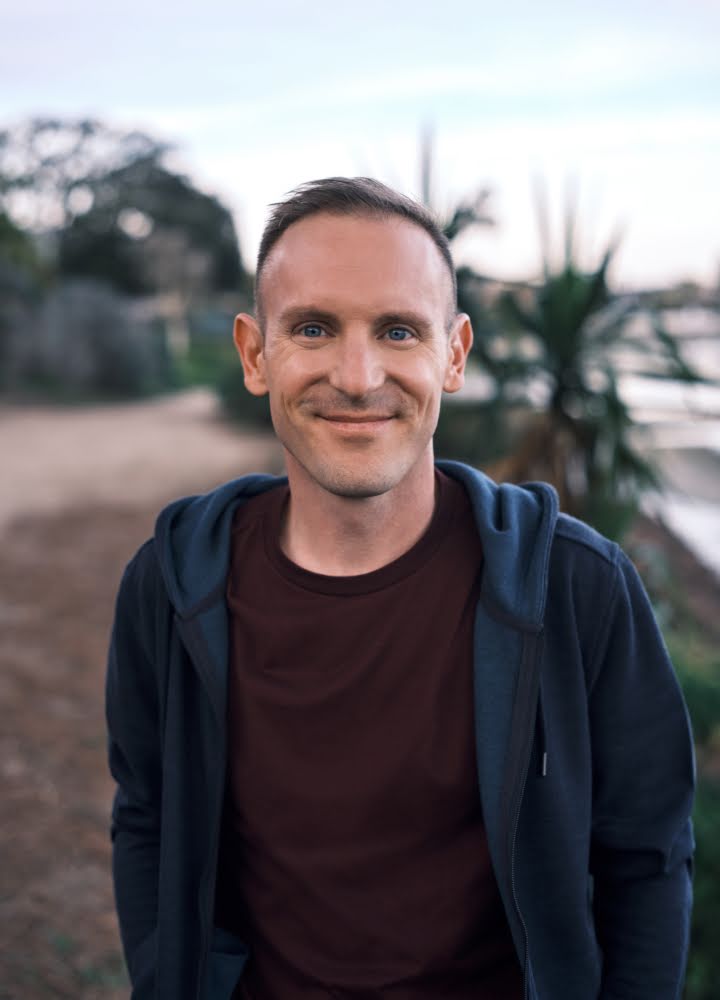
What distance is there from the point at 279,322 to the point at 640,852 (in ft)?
3.63

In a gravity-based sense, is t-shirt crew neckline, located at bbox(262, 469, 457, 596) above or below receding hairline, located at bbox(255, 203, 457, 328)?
below

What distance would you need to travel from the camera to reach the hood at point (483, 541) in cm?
160

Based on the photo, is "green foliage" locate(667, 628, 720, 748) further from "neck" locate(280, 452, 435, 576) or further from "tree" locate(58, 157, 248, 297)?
"tree" locate(58, 157, 248, 297)

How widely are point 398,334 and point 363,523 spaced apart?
13.4 inches

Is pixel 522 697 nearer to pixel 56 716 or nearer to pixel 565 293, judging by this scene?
pixel 565 293

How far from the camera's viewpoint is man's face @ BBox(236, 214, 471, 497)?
63.5 inches

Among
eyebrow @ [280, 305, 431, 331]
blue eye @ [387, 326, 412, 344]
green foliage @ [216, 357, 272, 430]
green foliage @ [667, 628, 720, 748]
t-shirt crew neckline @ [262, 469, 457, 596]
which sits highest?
eyebrow @ [280, 305, 431, 331]

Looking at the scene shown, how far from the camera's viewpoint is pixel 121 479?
1160cm

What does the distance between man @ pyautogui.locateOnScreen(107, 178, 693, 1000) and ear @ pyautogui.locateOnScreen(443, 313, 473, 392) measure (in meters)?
0.01

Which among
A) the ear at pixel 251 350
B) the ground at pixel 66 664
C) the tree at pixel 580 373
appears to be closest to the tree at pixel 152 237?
the ground at pixel 66 664

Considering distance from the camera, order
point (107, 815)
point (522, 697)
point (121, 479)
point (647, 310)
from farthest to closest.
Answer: point (121, 479), point (647, 310), point (107, 815), point (522, 697)

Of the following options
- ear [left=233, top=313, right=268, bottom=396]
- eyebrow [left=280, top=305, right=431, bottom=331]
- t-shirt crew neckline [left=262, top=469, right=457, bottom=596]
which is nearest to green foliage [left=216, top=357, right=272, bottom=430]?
ear [left=233, top=313, right=268, bottom=396]

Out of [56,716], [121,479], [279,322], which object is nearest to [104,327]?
[121,479]

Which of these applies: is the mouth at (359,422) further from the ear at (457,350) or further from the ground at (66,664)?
the ground at (66,664)
